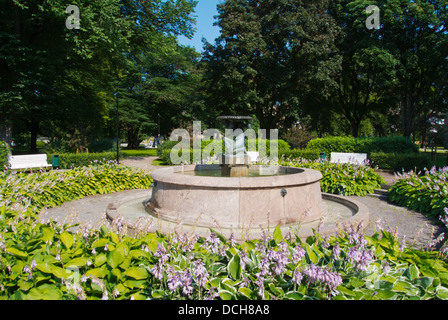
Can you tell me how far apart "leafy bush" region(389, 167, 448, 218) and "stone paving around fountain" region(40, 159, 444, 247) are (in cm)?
23

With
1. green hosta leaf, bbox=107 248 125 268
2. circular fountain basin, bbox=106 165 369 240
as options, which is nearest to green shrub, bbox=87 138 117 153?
circular fountain basin, bbox=106 165 369 240

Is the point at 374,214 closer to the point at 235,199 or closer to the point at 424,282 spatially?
the point at 235,199

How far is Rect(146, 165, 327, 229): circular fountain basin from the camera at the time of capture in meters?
5.51

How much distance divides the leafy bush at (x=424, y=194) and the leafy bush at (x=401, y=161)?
7681mm

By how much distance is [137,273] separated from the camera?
255cm

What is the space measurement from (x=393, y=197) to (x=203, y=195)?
6081 mm

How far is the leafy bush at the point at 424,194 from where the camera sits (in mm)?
6831

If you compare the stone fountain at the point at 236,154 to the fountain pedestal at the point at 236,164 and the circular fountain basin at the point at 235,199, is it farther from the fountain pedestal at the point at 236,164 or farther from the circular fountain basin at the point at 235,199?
the circular fountain basin at the point at 235,199

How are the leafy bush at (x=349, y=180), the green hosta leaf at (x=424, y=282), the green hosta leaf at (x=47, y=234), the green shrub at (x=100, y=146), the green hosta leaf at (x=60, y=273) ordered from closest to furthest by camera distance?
A: 1. the green hosta leaf at (x=60, y=273)
2. the green hosta leaf at (x=424, y=282)
3. the green hosta leaf at (x=47, y=234)
4. the leafy bush at (x=349, y=180)
5. the green shrub at (x=100, y=146)

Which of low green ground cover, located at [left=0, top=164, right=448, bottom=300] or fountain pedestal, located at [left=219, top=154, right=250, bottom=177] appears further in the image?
fountain pedestal, located at [left=219, top=154, right=250, bottom=177]

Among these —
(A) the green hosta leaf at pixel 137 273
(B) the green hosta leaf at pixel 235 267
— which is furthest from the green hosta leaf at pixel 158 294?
(B) the green hosta leaf at pixel 235 267

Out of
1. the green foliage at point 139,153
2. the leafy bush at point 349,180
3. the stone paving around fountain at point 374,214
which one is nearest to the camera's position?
the stone paving around fountain at point 374,214

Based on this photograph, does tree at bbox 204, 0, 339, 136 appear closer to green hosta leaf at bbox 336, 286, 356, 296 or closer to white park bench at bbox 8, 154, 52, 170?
white park bench at bbox 8, 154, 52, 170

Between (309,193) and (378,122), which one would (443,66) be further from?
(309,193)
